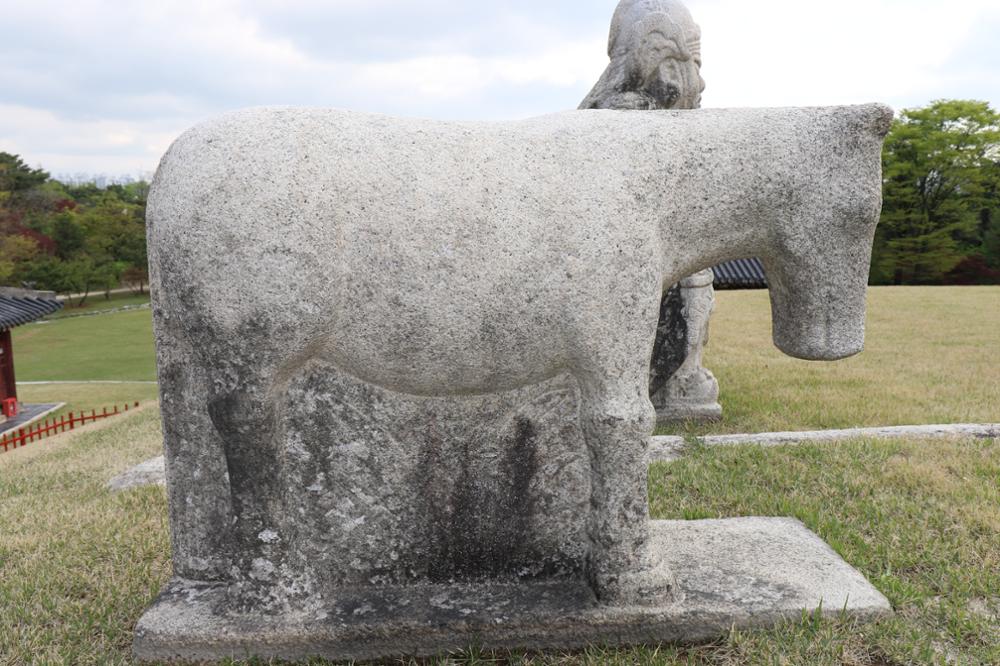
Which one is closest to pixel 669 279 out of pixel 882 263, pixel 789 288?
pixel 789 288

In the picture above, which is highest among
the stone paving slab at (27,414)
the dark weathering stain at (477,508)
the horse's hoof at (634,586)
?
the dark weathering stain at (477,508)

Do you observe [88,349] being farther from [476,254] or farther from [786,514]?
[476,254]

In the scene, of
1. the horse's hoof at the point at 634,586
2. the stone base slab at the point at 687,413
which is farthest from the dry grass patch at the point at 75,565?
the stone base slab at the point at 687,413

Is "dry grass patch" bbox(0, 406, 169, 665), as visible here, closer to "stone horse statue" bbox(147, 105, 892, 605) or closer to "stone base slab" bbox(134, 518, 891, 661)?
"stone base slab" bbox(134, 518, 891, 661)

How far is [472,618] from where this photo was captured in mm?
2162

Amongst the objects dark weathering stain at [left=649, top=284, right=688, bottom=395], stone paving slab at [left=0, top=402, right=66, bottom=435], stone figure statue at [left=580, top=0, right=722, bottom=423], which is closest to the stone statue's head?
stone figure statue at [left=580, top=0, right=722, bottom=423]

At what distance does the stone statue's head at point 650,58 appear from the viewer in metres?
3.96

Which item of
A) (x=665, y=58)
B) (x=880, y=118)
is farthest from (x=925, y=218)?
(x=880, y=118)

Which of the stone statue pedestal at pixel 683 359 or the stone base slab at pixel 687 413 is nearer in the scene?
the stone statue pedestal at pixel 683 359

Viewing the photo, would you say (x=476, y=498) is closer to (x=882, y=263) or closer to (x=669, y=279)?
(x=669, y=279)

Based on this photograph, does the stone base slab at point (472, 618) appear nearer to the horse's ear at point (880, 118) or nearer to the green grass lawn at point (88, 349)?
the horse's ear at point (880, 118)

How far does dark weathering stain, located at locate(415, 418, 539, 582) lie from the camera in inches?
88.9

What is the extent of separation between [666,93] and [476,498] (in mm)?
2828

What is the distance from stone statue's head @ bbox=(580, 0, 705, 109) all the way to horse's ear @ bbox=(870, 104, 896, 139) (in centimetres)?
200
